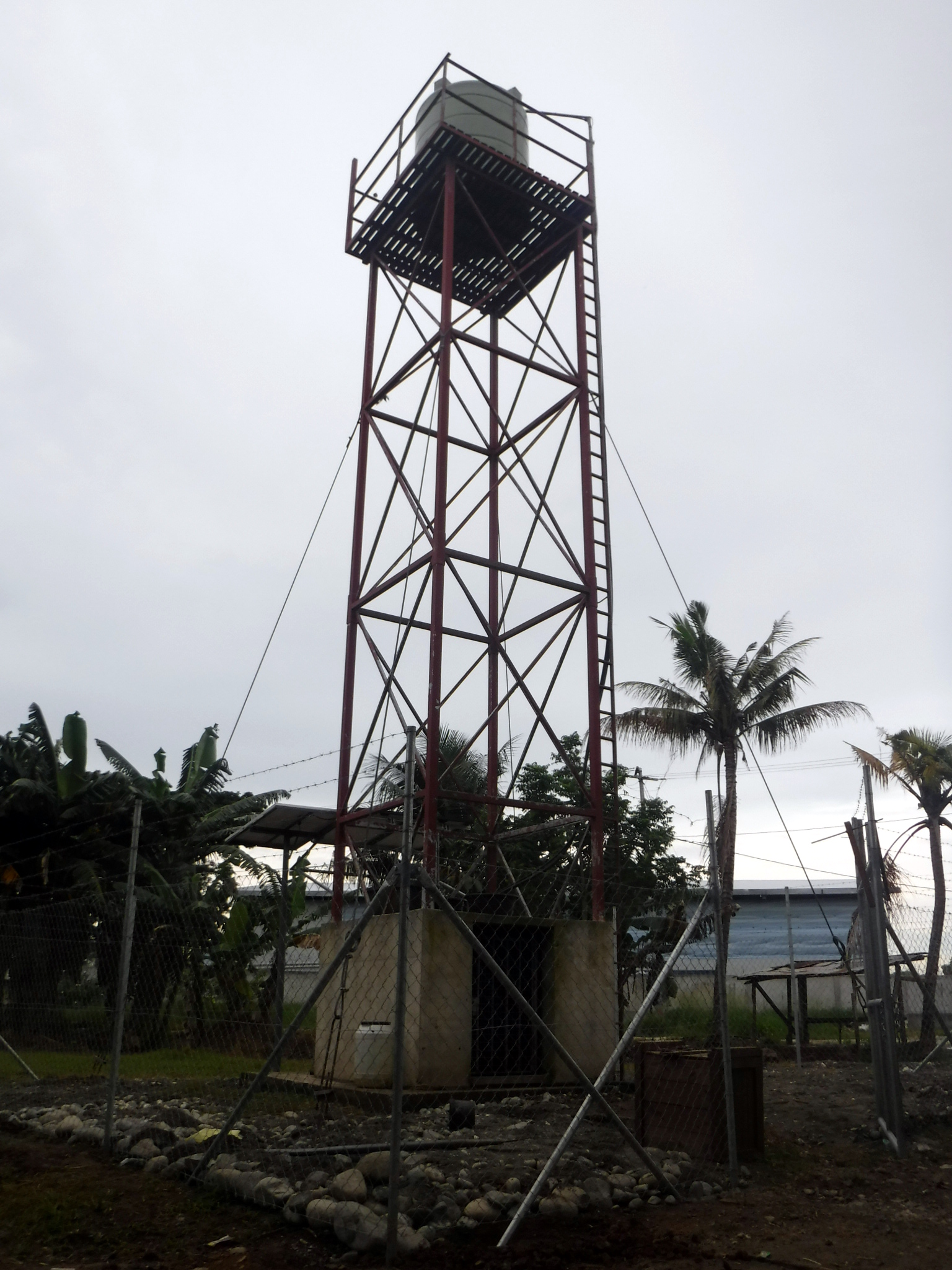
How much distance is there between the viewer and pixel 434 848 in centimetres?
1077

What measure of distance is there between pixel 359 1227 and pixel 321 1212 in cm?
34

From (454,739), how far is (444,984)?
12.6 meters

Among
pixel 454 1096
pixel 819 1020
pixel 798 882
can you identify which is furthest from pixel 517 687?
pixel 798 882

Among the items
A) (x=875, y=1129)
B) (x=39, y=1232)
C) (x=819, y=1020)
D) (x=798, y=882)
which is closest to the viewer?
(x=39, y=1232)

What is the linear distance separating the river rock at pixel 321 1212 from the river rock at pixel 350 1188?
2.3 inches

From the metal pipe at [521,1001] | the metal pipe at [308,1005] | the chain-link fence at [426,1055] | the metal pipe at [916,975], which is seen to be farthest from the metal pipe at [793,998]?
the metal pipe at [308,1005]

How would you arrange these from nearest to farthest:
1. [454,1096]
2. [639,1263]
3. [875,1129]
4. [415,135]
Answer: [639,1263]
[875,1129]
[454,1096]
[415,135]

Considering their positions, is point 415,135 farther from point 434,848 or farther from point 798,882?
point 798,882

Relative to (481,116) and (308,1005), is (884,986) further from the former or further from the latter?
(481,116)

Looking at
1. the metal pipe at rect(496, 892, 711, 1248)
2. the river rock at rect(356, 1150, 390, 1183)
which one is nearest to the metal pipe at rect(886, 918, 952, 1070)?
the metal pipe at rect(496, 892, 711, 1248)

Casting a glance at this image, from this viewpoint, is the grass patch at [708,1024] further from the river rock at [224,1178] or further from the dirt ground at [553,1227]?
the river rock at [224,1178]

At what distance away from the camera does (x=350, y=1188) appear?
229 inches

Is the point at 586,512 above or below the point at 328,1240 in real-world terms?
above

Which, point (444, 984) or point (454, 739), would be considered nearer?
point (444, 984)
